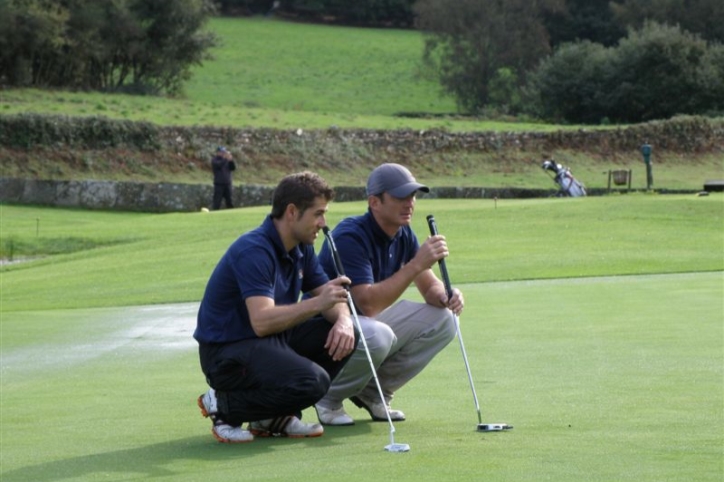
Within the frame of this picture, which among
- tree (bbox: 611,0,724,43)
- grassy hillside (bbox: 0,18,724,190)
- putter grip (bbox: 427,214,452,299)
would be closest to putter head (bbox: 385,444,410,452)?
putter grip (bbox: 427,214,452,299)

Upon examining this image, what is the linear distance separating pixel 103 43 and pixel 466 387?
58.7 metres

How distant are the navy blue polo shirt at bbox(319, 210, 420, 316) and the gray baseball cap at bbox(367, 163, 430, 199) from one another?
0.23 metres

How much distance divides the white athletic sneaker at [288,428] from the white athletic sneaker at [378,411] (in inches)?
20.8

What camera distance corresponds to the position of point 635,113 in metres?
70.4

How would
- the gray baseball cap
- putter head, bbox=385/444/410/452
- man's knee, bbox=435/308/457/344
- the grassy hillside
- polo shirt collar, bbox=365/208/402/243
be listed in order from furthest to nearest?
the grassy hillside → man's knee, bbox=435/308/457/344 → polo shirt collar, bbox=365/208/402/243 → the gray baseball cap → putter head, bbox=385/444/410/452

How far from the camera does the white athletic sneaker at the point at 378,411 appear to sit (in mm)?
8148

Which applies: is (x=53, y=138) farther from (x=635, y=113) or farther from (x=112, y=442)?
(x=112, y=442)

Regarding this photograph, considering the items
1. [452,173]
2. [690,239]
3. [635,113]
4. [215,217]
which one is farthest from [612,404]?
[635,113]

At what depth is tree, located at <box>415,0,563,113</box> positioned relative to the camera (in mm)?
80500

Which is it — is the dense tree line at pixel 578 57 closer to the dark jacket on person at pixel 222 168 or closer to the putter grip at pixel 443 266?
the dark jacket on person at pixel 222 168

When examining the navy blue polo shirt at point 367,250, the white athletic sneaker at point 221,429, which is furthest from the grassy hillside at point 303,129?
the white athletic sneaker at point 221,429

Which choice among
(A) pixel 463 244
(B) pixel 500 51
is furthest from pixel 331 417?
(B) pixel 500 51

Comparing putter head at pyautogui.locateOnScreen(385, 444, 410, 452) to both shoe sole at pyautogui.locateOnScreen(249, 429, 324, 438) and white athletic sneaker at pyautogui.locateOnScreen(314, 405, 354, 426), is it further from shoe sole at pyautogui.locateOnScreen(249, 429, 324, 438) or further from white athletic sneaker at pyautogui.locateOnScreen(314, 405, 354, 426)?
white athletic sneaker at pyautogui.locateOnScreen(314, 405, 354, 426)

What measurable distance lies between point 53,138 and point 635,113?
3222 cm
